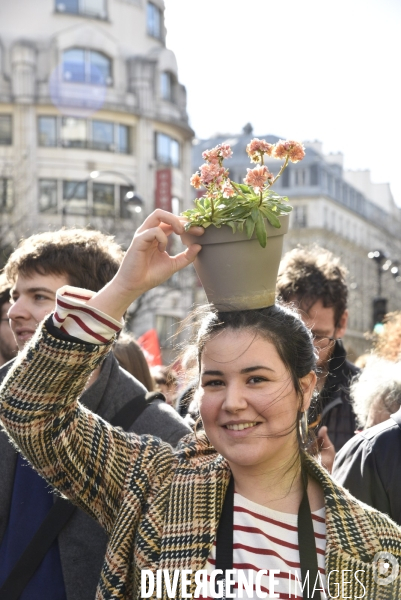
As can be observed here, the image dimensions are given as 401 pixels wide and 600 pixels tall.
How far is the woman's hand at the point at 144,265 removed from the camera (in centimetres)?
247

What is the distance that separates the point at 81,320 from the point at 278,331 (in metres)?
0.61

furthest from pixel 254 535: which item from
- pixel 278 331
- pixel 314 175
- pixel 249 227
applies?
pixel 314 175

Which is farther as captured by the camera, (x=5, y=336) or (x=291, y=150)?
(x=5, y=336)

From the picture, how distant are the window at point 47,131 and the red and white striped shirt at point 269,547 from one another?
40.3 m

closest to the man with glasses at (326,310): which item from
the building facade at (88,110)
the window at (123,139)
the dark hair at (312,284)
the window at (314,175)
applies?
the dark hair at (312,284)

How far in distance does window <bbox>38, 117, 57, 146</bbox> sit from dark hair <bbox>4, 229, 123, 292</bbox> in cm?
3908

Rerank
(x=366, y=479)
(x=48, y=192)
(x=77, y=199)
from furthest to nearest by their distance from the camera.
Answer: (x=48, y=192) → (x=77, y=199) → (x=366, y=479)

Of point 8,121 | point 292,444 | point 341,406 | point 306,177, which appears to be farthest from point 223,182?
point 306,177

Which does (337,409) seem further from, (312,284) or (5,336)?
(5,336)

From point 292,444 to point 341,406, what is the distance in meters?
2.07

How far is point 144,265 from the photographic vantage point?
2.53m

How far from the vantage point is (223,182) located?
257 cm

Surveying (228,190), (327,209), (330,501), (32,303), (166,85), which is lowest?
(330,501)

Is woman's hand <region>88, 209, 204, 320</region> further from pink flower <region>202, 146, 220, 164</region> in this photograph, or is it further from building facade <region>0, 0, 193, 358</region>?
building facade <region>0, 0, 193, 358</region>
